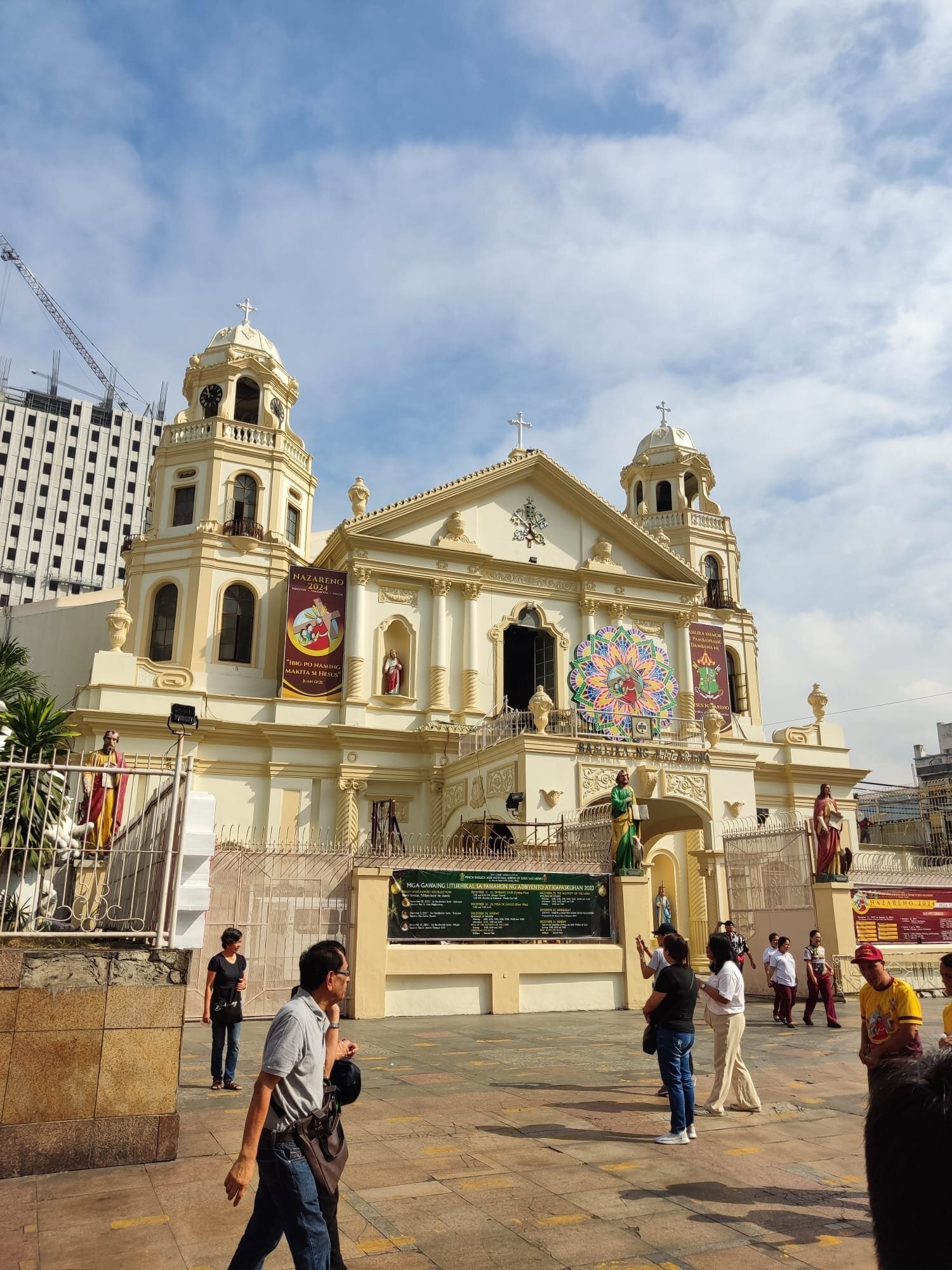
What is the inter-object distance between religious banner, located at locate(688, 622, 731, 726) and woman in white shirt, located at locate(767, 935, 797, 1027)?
707 inches

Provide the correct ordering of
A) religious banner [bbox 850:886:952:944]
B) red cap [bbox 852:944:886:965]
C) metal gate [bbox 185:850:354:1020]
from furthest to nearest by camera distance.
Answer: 1. religious banner [bbox 850:886:952:944]
2. metal gate [bbox 185:850:354:1020]
3. red cap [bbox 852:944:886:965]

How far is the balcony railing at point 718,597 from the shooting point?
38.6 meters

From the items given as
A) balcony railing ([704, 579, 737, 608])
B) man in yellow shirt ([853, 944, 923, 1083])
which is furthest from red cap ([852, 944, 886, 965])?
balcony railing ([704, 579, 737, 608])

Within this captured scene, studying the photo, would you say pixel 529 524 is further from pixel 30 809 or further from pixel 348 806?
pixel 30 809

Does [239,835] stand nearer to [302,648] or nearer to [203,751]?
[203,751]

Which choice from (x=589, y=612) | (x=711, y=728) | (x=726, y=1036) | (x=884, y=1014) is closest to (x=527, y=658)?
(x=589, y=612)

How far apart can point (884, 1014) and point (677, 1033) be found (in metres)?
1.71

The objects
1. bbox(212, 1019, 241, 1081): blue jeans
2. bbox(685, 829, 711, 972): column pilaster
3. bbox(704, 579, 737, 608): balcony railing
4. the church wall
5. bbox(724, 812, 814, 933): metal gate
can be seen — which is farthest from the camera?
the church wall

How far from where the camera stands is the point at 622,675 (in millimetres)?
31391

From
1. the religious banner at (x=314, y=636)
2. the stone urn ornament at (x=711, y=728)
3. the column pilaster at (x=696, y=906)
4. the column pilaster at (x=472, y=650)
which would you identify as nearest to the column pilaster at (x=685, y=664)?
the column pilaster at (x=696, y=906)

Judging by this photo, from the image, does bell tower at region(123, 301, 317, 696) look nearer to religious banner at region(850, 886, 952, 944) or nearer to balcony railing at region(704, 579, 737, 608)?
balcony railing at region(704, 579, 737, 608)

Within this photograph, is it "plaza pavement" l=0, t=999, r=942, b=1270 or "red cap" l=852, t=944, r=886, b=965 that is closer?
"plaza pavement" l=0, t=999, r=942, b=1270

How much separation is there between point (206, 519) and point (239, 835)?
10.8 metres

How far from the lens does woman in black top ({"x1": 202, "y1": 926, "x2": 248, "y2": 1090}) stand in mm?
9242
